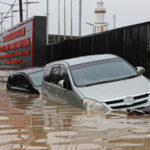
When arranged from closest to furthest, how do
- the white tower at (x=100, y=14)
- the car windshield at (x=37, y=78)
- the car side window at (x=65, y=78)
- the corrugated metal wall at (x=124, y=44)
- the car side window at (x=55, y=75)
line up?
the car side window at (x=65, y=78)
the car side window at (x=55, y=75)
the car windshield at (x=37, y=78)
the corrugated metal wall at (x=124, y=44)
the white tower at (x=100, y=14)

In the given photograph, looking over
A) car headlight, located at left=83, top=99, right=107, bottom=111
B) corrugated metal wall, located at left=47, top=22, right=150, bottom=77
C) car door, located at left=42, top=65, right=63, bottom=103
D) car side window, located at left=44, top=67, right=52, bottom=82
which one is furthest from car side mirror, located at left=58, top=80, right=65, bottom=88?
corrugated metal wall, located at left=47, top=22, right=150, bottom=77

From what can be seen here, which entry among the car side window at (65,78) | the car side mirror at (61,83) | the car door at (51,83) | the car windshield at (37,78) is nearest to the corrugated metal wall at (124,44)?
the car windshield at (37,78)

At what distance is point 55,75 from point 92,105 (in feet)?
9.16

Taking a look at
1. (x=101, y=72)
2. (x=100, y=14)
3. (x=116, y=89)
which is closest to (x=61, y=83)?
(x=101, y=72)

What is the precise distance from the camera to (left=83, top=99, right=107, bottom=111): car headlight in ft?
25.2

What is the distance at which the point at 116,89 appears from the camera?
8109mm

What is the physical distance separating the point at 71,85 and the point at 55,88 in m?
1.20

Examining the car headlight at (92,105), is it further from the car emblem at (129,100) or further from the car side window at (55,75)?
the car side window at (55,75)

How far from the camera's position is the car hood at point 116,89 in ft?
25.6

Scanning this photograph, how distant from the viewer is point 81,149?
4664 mm

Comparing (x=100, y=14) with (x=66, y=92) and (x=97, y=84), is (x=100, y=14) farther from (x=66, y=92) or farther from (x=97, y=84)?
(x=97, y=84)

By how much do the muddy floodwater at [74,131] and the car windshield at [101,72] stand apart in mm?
831

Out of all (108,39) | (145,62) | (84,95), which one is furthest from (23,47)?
(84,95)

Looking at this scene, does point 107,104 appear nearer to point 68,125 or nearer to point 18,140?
point 68,125
